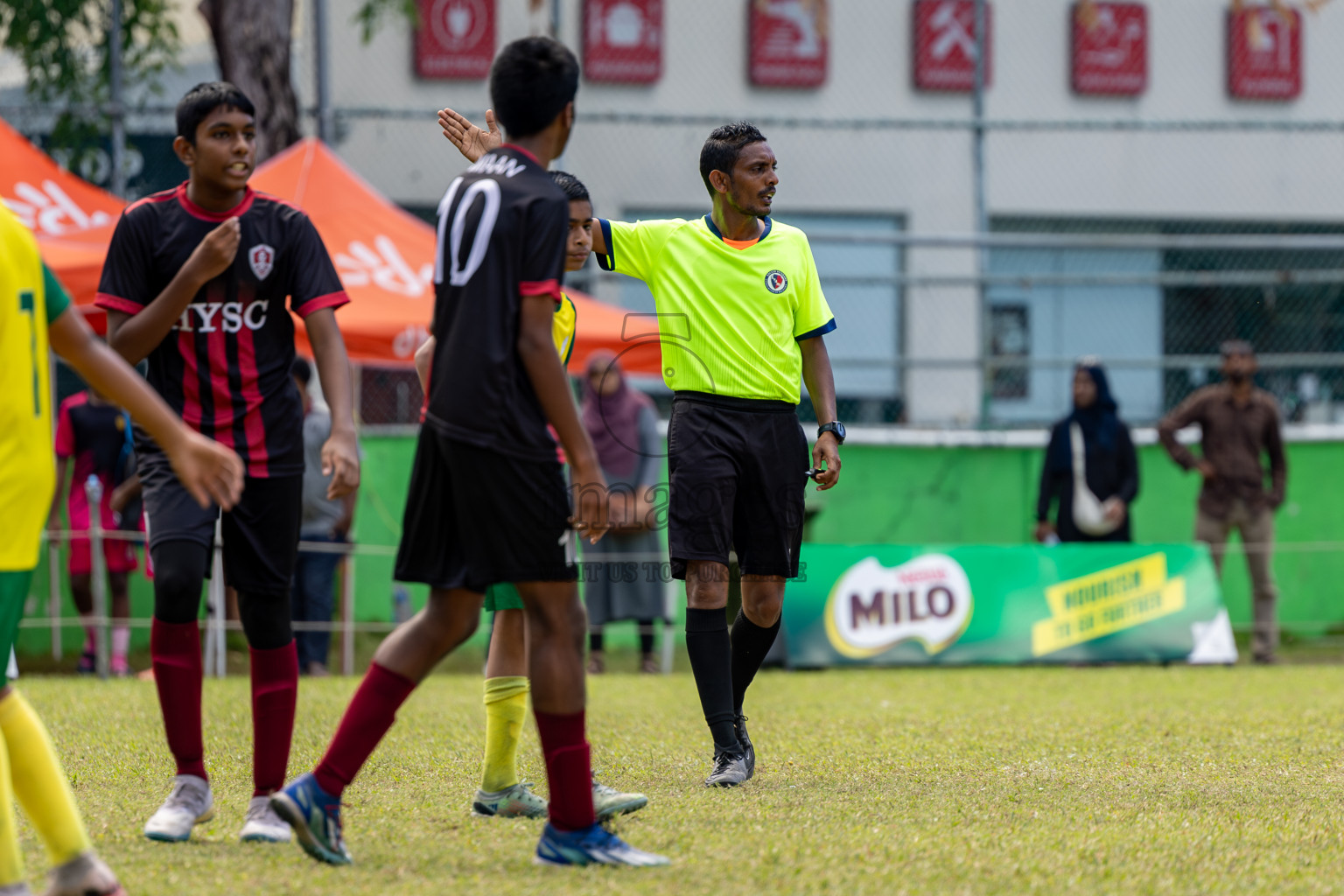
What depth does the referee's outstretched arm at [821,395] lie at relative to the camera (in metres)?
5.49

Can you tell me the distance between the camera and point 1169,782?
5156 mm

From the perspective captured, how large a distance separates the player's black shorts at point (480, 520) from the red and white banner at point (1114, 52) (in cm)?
1677

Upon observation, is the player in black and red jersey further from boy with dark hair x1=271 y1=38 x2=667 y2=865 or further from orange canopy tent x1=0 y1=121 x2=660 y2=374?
orange canopy tent x1=0 y1=121 x2=660 y2=374

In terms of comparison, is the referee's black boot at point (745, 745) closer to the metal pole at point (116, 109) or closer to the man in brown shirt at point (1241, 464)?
the man in brown shirt at point (1241, 464)

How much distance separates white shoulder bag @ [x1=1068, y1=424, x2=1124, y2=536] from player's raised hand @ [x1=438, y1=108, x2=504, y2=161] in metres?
7.60

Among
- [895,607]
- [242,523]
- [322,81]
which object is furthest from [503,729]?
[322,81]

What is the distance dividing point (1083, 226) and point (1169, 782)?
15.4m

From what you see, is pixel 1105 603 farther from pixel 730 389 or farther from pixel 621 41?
pixel 621 41

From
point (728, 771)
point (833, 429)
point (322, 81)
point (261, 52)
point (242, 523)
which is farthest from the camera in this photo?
point (261, 52)

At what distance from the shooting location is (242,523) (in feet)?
13.6

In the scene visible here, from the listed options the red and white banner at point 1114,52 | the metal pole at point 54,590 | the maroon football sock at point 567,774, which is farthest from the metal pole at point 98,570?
the red and white banner at point 1114,52

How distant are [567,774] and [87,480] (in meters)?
7.75

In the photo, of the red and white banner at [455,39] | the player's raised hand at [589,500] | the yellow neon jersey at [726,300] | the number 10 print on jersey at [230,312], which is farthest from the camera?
the red and white banner at [455,39]

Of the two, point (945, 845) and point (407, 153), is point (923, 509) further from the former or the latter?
point (945, 845)
